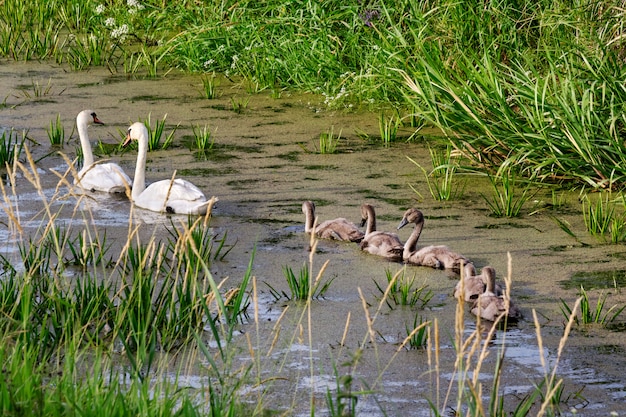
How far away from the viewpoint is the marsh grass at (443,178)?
7.04 metres

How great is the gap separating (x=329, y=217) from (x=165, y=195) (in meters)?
0.99

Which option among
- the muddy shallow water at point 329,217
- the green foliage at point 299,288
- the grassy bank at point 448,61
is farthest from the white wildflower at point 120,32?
the green foliage at point 299,288

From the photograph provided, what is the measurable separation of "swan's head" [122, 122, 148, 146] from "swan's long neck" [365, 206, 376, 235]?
1.85m

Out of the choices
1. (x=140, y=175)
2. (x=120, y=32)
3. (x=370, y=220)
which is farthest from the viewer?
(x=120, y=32)

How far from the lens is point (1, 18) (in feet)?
43.0

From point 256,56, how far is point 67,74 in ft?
6.69

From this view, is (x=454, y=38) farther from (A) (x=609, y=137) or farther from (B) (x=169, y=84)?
(B) (x=169, y=84)

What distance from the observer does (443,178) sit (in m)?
7.39

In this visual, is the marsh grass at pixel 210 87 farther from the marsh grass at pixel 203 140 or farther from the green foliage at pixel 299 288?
the green foliage at pixel 299 288

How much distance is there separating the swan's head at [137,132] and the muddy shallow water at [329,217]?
26cm

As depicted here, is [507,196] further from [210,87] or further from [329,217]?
[210,87]

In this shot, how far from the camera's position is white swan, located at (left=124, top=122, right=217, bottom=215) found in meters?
Answer: 6.78

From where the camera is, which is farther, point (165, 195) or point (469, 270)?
point (165, 195)

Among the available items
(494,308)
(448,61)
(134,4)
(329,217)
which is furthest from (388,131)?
(134,4)
